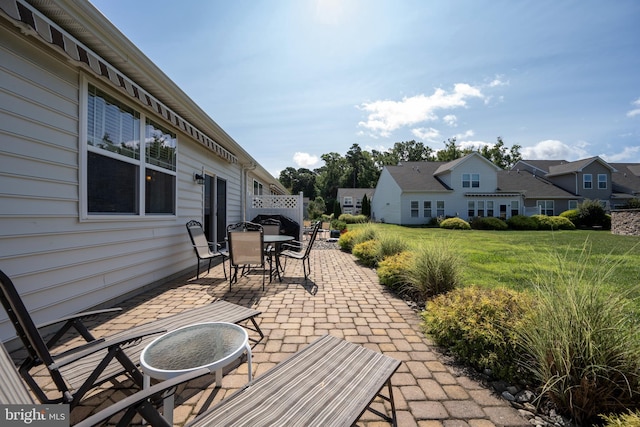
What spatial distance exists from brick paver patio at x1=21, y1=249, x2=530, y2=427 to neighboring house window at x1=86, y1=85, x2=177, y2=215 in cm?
149

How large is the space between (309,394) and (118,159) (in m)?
4.15

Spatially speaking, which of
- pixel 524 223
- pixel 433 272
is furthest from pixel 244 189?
pixel 524 223

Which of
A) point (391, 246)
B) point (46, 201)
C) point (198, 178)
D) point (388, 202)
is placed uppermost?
point (388, 202)

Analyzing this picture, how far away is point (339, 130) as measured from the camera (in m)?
14.3

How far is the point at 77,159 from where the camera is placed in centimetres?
312

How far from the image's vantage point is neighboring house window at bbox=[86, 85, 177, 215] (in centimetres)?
340

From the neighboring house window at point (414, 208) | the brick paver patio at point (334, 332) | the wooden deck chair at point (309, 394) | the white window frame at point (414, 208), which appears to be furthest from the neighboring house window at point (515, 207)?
the wooden deck chair at point (309, 394)

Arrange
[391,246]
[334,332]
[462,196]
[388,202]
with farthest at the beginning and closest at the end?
[388,202] → [462,196] → [391,246] → [334,332]

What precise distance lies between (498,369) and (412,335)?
907mm

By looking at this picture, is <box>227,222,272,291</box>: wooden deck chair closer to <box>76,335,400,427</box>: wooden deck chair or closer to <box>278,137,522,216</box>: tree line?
<box>76,335,400,427</box>: wooden deck chair

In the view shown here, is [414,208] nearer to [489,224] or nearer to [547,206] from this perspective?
[489,224]

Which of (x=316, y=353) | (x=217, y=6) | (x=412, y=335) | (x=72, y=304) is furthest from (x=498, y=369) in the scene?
(x=217, y=6)

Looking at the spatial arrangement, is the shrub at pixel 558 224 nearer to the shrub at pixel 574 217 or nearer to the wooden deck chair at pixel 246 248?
the shrub at pixel 574 217

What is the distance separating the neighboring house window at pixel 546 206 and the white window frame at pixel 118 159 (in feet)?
93.7
